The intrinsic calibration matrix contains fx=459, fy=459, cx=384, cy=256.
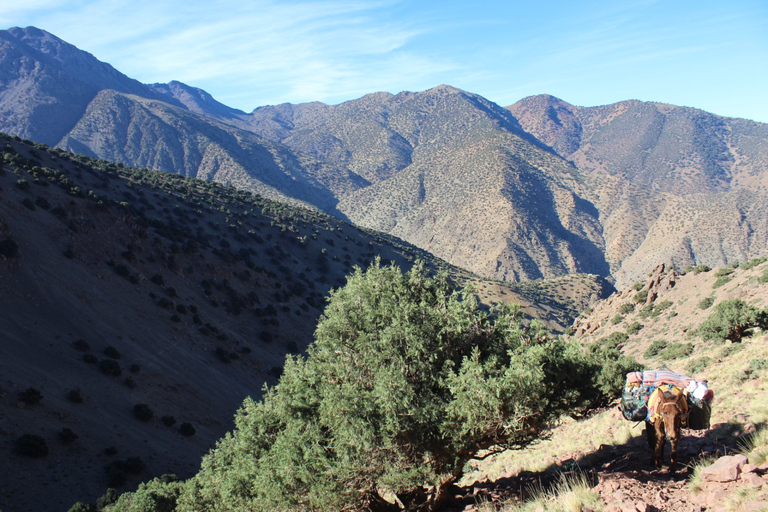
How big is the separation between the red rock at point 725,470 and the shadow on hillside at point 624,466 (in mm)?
710

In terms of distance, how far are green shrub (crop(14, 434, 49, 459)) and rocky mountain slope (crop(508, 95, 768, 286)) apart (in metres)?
106

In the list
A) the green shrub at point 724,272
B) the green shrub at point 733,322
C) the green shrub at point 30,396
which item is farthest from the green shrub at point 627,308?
the green shrub at point 30,396

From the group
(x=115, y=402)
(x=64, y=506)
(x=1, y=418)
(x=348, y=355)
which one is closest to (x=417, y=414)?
(x=348, y=355)

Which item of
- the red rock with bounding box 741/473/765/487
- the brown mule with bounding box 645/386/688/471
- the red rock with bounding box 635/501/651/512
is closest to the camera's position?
the red rock with bounding box 741/473/765/487

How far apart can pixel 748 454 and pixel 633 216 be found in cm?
13424

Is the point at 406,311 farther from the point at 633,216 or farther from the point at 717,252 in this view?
the point at 633,216

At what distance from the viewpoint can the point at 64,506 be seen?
17312mm

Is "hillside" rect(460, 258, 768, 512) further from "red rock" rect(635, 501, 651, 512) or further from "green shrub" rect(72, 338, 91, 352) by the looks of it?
"green shrub" rect(72, 338, 91, 352)

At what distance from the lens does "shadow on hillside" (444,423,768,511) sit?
23.4ft

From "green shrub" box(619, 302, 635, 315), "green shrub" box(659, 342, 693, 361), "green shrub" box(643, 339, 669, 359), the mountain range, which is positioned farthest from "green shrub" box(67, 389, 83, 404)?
the mountain range

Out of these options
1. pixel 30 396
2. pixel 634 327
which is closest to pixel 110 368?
pixel 30 396

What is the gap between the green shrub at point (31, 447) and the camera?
1850cm

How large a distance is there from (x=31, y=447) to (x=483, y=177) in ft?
399

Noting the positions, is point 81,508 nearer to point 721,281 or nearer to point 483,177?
point 721,281
